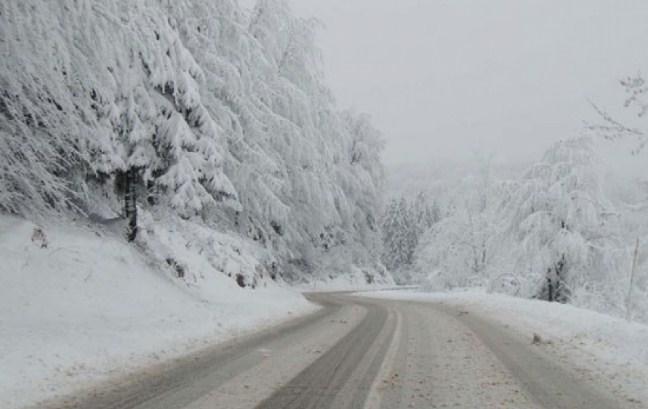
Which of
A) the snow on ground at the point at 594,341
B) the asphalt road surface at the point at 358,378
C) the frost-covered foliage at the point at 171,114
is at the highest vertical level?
the frost-covered foliage at the point at 171,114

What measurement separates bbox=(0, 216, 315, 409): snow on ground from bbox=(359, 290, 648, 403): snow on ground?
623 cm

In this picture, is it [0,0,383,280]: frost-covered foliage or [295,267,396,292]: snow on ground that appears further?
[295,267,396,292]: snow on ground

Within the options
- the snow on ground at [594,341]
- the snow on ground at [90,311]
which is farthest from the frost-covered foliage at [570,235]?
the snow on ground at [90,311]

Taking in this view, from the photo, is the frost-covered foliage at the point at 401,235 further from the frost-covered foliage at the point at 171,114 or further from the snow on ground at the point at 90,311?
the snow on ground at the point at 90,311

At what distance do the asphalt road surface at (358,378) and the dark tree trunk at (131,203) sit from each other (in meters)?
5.27

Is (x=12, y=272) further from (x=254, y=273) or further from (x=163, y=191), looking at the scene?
(x=254, y=273)

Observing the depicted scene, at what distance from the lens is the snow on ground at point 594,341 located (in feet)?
27.6

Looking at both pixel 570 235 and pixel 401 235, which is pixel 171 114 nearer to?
pixel 570 235

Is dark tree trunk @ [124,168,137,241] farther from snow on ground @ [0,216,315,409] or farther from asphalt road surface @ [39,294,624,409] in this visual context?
asphalt road surface @ [39,294,624,409]

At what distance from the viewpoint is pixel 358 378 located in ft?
26.2

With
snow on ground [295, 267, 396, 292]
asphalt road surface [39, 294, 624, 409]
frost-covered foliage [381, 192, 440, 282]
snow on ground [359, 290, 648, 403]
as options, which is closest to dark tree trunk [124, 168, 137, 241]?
asphalt road surface [39, 294, 624, 409]

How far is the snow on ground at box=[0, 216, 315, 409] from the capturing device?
7711mm

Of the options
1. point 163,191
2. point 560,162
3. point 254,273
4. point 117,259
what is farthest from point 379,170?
point 117,259

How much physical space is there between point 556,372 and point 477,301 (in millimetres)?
18563
